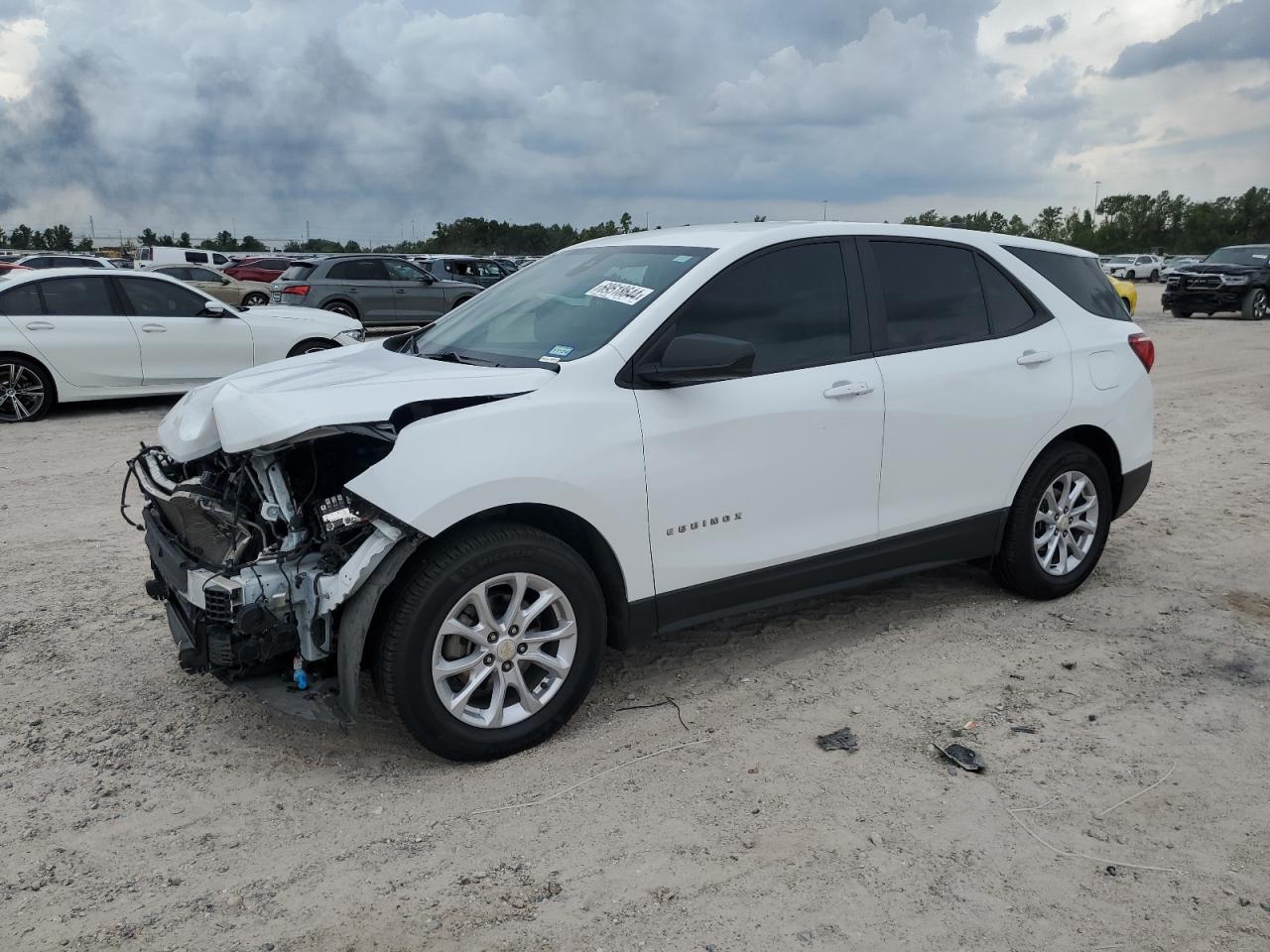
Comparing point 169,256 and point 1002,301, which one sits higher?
point 169,256

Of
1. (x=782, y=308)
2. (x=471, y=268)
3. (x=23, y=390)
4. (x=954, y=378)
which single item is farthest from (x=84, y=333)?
(x=471, y=268)

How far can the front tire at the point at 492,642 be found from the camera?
331cm

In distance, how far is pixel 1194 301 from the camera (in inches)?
950

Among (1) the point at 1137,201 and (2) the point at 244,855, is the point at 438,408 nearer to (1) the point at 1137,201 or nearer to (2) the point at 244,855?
(2) the point at 244,855

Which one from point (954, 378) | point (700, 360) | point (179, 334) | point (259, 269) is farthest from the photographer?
point (259, 269)

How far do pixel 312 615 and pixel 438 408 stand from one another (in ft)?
2.65

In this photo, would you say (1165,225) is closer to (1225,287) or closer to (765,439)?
(1225,287)

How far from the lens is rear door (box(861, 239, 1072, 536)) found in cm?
440

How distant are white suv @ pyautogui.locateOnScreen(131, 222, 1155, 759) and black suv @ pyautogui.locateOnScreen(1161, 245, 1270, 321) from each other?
2214cm

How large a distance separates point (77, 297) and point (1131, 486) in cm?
1025

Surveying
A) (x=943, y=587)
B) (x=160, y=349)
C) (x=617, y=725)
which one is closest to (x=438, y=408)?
(x=617, y=725)

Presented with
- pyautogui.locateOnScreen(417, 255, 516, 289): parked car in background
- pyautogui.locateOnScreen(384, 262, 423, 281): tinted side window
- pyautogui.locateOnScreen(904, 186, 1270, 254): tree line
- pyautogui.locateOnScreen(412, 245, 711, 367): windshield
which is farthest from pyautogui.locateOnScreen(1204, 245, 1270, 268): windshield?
pyautogui.locateOnScreen(904, 186, 1270, 254): tree line

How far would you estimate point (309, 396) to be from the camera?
348 centimetres

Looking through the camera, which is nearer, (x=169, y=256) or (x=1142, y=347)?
(x=1142, y=347)
